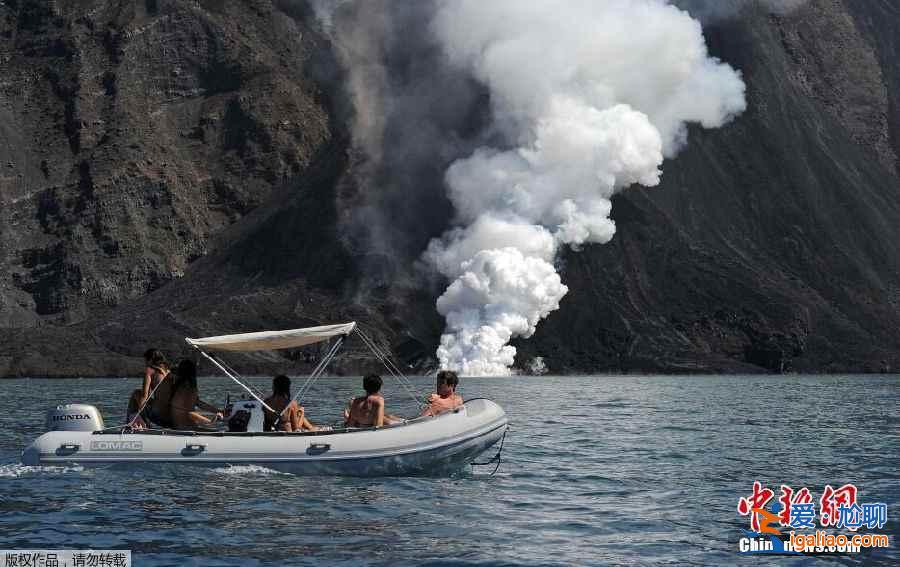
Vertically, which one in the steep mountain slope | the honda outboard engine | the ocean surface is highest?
the steep mountain slope

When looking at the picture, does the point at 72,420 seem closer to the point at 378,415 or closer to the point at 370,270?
the point at 378,415

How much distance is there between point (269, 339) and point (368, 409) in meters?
3.21

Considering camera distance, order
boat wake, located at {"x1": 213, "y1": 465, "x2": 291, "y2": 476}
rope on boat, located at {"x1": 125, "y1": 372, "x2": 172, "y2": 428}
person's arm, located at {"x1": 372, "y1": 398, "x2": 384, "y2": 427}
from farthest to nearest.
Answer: rope on boat, located at {"x1": 125, "y1": 372, "x2": 172, "y2": 428}, boat wake, located at {"x1": 213, "y1": 465, "x2": 291, "y2": 476}, person's arm, located at {"x1": 372, "y1": 398, "x2": 384, "y2": 427}

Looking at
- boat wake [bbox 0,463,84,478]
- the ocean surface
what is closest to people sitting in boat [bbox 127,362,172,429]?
the ocean surface

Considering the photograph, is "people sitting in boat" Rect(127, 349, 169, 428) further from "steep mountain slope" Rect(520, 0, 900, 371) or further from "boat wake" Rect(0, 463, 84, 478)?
"steep mountain slope" Rect(520, 0, 900, 371)

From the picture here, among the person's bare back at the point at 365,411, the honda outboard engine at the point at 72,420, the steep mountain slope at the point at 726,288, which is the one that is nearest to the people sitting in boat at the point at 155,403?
the honda outboard engine at the point at 72,420

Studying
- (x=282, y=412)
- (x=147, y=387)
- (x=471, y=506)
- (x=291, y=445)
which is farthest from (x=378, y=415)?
(x=147, y=387)

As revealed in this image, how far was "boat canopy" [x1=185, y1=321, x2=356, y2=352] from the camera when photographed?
30.7m

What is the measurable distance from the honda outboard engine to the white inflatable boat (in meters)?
0.12

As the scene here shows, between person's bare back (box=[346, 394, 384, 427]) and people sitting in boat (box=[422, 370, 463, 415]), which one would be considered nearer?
person's bare back (box=[346, 394, 384, 427])

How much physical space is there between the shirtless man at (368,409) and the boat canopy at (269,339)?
1.88m

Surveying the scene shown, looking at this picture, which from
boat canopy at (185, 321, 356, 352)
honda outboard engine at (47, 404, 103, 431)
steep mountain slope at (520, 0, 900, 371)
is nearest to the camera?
boat canopy at (185, 321, 356, 352)

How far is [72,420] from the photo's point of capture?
31594 millimetres

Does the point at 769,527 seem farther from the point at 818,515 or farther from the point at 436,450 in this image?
the point at 436,450
